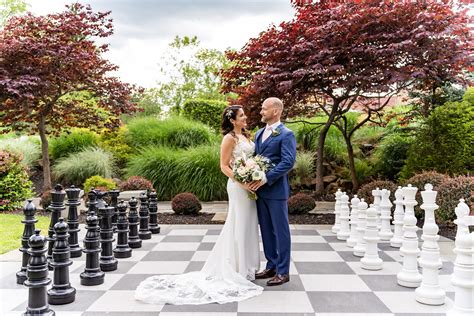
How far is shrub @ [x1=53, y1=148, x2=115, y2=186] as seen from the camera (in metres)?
11.2

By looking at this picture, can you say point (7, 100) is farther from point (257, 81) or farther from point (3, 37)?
point (257, 81)

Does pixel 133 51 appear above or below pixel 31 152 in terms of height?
above

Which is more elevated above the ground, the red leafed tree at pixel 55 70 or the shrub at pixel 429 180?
the red leafed tree at pixel 55 70

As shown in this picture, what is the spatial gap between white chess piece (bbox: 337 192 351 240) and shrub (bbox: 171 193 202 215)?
307 cm

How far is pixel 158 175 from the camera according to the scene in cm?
1039

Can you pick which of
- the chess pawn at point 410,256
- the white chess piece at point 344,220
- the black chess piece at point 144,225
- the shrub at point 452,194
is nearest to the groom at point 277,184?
the chess pawn at point 410,256

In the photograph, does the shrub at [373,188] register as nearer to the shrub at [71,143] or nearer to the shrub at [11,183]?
the shrub at [11,183]

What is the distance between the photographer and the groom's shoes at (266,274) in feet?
14.0

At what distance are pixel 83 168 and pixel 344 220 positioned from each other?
7673mm

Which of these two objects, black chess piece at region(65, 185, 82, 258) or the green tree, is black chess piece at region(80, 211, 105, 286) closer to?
black chess piece at region(65, 185, 82, 258)

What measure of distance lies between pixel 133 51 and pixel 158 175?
10.4 metres

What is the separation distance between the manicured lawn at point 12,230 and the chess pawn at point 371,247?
4.42 m

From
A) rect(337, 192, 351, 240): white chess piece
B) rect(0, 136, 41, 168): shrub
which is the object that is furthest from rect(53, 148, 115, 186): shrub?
rect(337, 192, 351, 240): white chess piece

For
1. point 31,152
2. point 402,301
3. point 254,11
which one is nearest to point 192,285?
point 402,301
